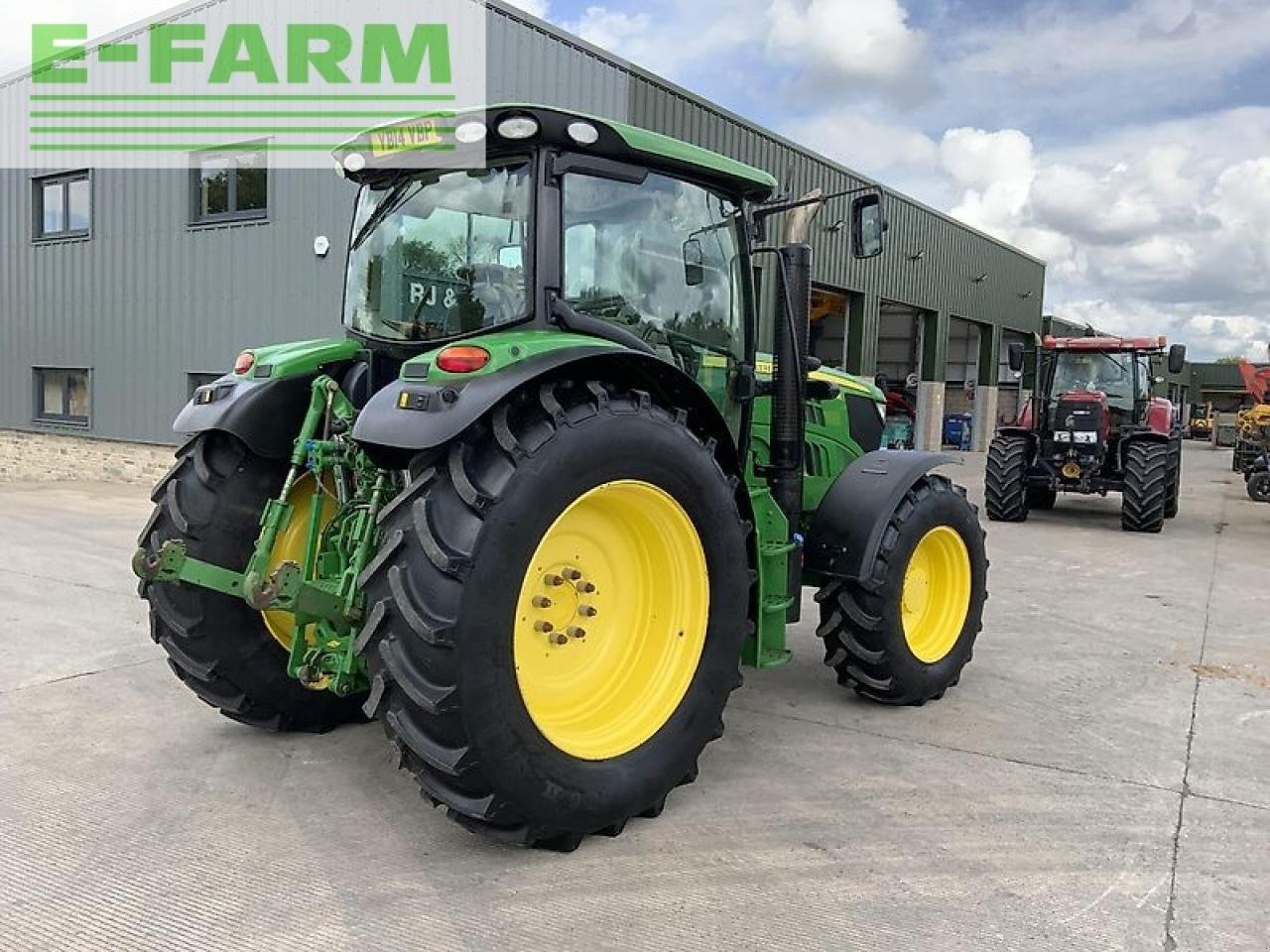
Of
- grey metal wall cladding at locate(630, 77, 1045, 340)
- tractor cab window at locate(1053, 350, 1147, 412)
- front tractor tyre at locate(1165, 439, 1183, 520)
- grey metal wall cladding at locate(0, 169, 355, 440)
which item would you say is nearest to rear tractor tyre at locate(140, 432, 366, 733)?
grey metal wall cladding at locate(0, 169, 355, 440)

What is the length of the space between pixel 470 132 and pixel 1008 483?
9913 mm

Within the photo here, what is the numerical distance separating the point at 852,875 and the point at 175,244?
12727 millimetres

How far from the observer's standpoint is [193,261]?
1281cm

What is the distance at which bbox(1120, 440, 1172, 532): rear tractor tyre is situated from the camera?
11.1 metres

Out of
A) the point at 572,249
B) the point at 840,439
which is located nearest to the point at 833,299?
the point at 840,439

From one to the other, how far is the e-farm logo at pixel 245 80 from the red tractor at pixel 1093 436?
7.74m

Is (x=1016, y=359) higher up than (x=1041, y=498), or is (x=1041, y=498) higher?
(x=1016, y=359)

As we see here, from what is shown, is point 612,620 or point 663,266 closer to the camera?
point 612,620

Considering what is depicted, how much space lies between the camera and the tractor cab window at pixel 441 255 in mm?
3467

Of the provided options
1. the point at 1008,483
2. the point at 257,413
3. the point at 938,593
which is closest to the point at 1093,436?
the point at 1008,483

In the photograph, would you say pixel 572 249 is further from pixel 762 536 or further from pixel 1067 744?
pixel 1067 744

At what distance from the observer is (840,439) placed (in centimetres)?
523

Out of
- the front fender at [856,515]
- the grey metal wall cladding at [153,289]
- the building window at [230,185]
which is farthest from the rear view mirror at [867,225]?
the building window at [230,185]

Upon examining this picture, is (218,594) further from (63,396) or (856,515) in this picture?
(63,396)
